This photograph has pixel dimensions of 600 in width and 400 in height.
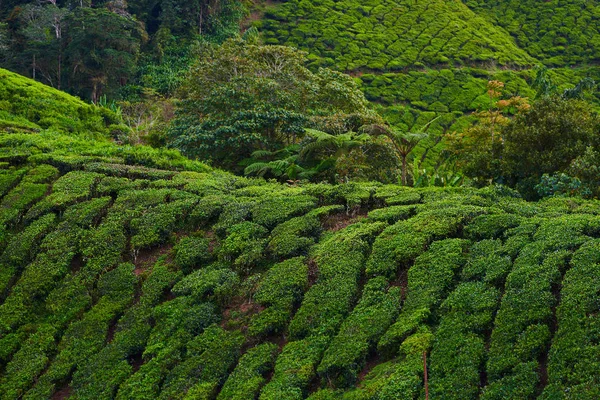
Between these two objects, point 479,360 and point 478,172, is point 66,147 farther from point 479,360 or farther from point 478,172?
point 479,360

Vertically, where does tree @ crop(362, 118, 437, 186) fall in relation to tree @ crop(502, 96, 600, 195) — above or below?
below

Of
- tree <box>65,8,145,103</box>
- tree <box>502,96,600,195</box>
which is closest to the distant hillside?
tree <box>65,8,145,103</box>

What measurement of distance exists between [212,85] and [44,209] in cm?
1055

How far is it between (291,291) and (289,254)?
122 centimetres

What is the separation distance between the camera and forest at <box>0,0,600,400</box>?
9.02 metres

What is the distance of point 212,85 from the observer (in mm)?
23344

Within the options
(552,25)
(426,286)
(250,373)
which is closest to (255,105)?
(426,286)

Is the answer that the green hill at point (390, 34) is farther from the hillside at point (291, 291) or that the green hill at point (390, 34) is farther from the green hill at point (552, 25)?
the hillside at point (291, 291)

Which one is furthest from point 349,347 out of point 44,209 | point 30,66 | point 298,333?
point 30,66

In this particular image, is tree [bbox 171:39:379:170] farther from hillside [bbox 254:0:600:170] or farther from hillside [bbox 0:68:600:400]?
hillside [bbox 254:0:600:170]

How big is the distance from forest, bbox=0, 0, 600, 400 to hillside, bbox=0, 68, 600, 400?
0.04m

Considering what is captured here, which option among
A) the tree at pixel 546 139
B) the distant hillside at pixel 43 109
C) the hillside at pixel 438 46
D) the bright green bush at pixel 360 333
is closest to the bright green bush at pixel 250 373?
the bright green bush at pixel 360 333

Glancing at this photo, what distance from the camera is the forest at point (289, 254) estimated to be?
29.6ft

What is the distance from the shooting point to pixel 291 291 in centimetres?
1095
